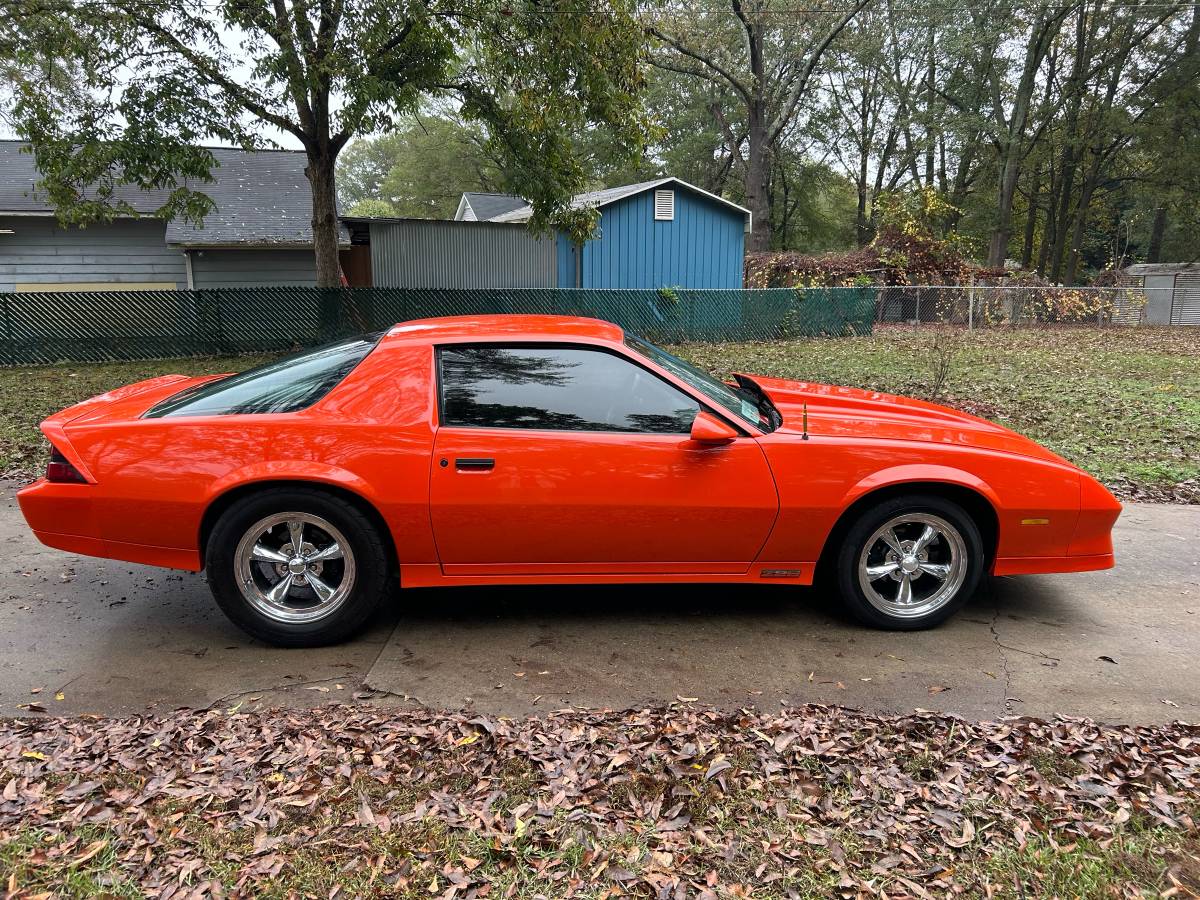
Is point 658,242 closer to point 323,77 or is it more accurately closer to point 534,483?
point 323,77

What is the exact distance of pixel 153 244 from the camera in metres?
17.4

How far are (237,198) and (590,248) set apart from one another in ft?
26.3

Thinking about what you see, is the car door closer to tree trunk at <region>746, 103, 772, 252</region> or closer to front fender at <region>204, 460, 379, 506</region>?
front fender at <region>204, 460, 379, 506</region>

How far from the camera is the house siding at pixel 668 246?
19938 mm

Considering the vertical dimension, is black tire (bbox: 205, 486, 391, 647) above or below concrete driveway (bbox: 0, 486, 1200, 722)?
above

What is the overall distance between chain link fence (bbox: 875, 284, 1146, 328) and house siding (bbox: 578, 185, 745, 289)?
4124mm

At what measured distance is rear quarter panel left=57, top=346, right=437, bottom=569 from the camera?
3.57 metres

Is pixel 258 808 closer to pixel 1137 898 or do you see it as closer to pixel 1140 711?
pixel 1137 898

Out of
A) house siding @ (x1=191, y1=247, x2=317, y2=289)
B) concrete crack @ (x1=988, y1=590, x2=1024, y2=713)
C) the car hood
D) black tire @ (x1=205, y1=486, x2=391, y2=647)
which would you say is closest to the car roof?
black tire @ (x1=205, y1=486, x2=391, y2=647)

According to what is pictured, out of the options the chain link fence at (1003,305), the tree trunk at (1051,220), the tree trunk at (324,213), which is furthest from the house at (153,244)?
the tree trunk at (1051,220)

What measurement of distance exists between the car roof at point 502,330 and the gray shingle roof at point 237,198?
45.7 feet

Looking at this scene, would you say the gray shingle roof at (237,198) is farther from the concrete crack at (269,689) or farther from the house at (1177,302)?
the house at (1177,302)

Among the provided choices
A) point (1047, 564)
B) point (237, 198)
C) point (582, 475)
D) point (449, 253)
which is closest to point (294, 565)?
point (582, 475)

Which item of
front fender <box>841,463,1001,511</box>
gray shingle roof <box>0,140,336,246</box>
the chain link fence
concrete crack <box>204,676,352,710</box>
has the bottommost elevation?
concrete crack <box>204,676,352,710</box>
